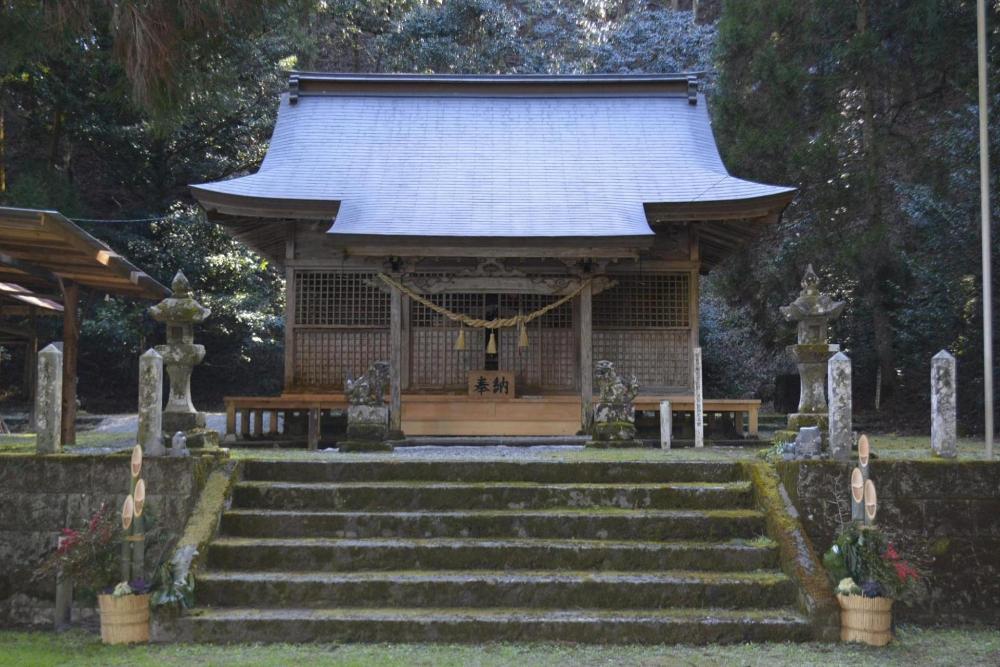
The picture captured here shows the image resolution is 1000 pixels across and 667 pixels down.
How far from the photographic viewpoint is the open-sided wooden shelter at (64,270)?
8.79 metres

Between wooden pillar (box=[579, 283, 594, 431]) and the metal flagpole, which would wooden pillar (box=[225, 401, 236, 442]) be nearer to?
wooden pillar (box=[579, 283, 594, 431])

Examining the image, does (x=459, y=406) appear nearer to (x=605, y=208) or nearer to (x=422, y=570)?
(x=605, y=208)

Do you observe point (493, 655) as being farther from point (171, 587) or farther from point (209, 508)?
point (209, 508)

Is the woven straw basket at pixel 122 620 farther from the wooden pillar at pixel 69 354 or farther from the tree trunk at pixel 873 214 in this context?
the tree trunk at pixel 873 214

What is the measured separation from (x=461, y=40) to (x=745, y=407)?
18455 mm

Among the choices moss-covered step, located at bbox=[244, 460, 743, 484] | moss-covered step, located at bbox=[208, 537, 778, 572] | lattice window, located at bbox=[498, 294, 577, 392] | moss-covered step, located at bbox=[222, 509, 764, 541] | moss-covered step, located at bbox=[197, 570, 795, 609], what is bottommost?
moss-covered step, located at bbox=[197, 570, 795, 609]

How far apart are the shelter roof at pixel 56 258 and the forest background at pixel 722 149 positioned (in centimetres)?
254

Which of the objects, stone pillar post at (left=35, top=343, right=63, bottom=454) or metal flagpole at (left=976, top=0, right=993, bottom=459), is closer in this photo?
stone pillar post at (left=35, top=343, right=63, bottom=454)

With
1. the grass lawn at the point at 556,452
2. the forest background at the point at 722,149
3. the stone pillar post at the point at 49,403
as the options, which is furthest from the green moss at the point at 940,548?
the forest background at the point at 722,149

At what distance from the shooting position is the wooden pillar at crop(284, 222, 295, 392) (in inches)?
562

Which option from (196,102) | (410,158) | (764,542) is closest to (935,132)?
(410,158)

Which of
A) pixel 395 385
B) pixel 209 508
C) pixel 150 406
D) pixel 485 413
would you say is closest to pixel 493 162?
pixel 485 413

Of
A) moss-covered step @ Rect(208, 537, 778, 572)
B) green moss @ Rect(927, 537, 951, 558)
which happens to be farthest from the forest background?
green moss @ Rect(927, 537, 951, 558)

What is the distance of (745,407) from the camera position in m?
13.8
